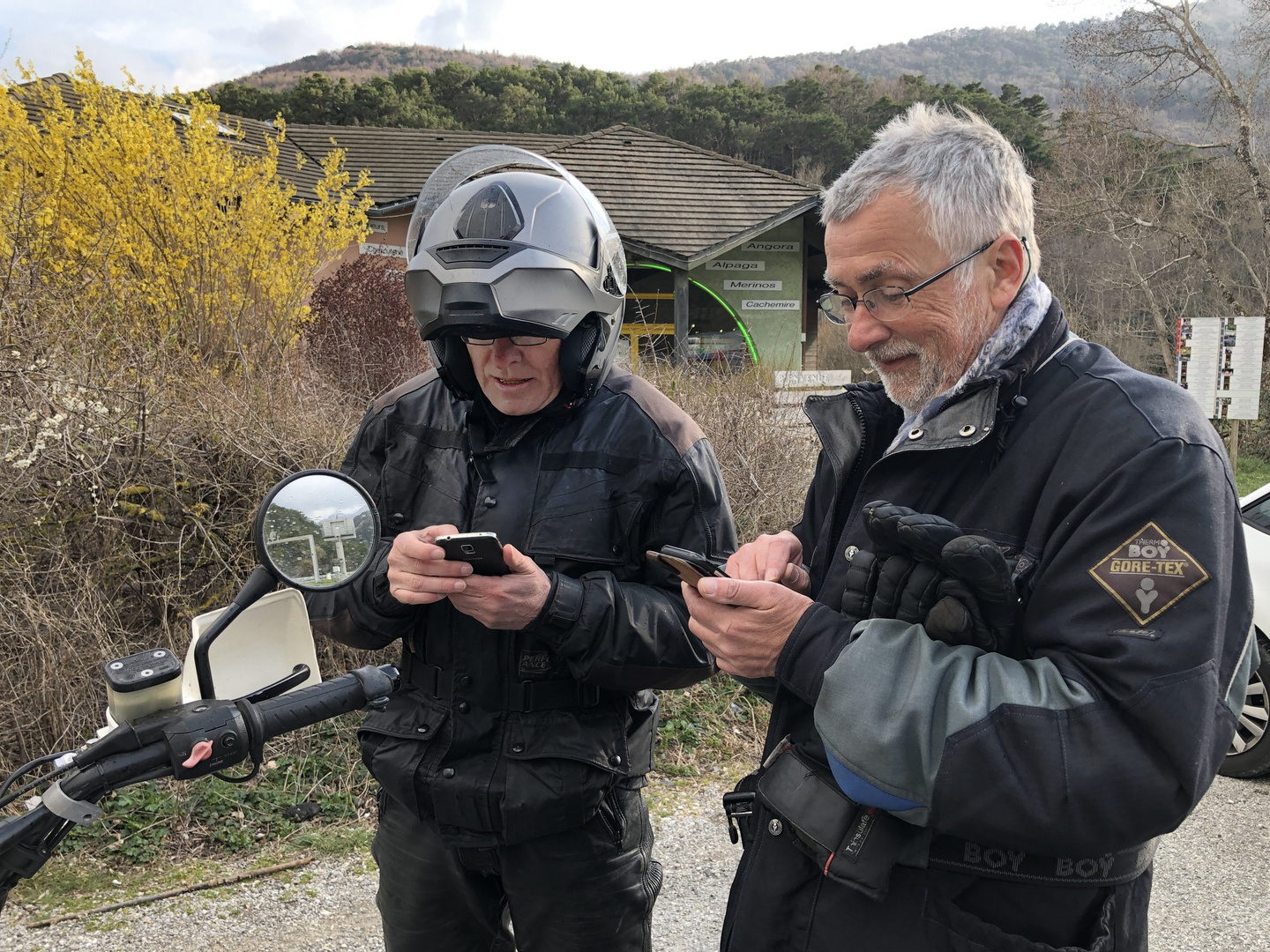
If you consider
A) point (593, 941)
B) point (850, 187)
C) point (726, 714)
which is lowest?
point (726, 714)

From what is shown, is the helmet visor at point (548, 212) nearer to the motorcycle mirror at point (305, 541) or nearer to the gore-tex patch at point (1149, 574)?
the motorcycle mirror at point (305, 541)

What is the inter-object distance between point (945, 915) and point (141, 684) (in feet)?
3.73

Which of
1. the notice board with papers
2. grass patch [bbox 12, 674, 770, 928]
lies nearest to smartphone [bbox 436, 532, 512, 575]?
grass patch [bbox 12, 674, 770, 928]

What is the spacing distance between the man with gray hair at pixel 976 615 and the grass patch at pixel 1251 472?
13.0m

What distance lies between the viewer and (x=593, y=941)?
75.7 inches

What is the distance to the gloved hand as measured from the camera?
3.91 feet

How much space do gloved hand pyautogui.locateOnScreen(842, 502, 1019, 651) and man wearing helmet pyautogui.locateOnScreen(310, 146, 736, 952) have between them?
0.73 meters

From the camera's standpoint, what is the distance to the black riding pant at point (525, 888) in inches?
75.3

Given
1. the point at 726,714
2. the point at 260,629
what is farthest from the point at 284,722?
the point at 726,714

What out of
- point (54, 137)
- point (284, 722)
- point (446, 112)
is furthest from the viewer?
point (446, 112)

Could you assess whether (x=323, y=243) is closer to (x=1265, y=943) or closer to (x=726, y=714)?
(x=726, y=714)

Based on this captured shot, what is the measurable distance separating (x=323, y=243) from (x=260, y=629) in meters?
8.21

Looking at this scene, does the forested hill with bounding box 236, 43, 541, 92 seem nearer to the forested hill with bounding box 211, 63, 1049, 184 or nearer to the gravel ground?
the forested hill with bounding box 211, 63, 1049, 184

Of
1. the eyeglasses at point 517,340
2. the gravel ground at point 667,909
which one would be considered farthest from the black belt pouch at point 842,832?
the gravel ground at point 667,909
